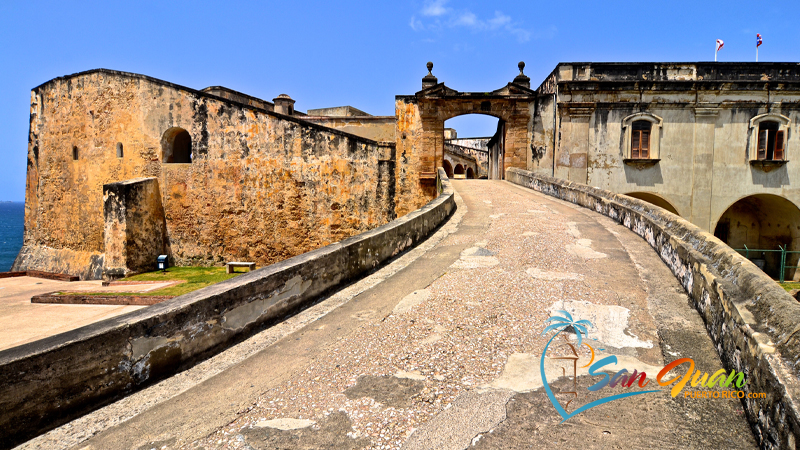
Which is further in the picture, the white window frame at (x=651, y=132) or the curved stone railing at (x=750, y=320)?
the white window frame at (x=651, y=132)

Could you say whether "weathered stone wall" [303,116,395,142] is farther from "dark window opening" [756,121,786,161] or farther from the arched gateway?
"dark window opening" [756,121,786,161]

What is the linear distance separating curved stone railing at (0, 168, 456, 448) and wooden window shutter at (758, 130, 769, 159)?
68.8 ft

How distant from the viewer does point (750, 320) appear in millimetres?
2898

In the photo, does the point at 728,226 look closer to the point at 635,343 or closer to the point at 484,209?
the point at 484,209

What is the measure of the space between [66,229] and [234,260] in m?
6.63

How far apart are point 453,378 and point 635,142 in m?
18.7

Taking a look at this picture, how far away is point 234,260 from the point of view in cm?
1461

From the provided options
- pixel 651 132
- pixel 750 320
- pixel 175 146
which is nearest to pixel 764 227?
pixel 651 132

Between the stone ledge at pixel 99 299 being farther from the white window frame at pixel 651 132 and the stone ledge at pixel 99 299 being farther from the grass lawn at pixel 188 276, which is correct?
the white window frame at pixel 651 132

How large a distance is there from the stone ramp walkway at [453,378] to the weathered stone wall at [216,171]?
9491mm

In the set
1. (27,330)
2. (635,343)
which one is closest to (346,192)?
(27,330)

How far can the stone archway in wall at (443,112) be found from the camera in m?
17.8

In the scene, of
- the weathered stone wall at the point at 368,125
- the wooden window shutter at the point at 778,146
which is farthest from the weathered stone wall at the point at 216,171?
the wooden window shutter at the point at 778,146

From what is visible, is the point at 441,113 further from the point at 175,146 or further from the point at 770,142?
the point at 770,142
